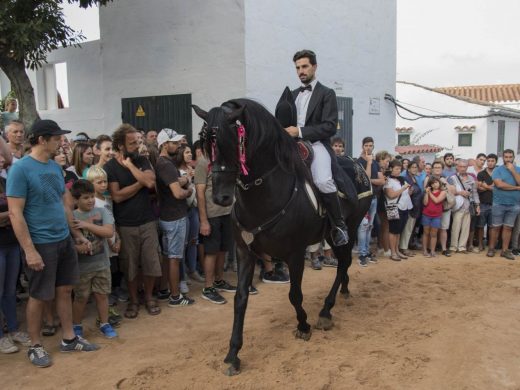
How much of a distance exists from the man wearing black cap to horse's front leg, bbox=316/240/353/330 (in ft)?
8.48

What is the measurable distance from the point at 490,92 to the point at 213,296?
86.4ft

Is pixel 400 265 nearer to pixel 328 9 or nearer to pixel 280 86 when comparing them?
pixel 280 86

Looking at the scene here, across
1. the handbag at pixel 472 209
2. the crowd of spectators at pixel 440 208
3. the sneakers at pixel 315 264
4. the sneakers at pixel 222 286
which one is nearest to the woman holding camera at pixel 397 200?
the crowd of spectators at pixel 440 208

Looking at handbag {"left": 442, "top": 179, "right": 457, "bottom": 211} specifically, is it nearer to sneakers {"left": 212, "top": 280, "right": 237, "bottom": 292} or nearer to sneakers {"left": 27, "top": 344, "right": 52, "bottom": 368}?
sneakers {"left": 212, "top": 280, "right": 237, "bottom": 292}

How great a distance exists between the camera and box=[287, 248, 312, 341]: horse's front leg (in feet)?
13.8

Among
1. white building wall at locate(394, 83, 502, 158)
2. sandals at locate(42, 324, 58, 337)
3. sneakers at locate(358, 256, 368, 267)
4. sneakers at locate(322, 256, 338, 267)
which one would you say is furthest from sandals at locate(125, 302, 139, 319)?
white building wall at locate(394, 83, 502, 158)

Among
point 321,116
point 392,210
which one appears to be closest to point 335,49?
point 392,210

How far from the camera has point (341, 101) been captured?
9.77 m

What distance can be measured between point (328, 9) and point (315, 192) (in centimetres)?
649

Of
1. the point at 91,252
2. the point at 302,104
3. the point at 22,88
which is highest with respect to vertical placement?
the point at 22,88

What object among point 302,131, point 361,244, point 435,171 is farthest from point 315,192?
point 435,171

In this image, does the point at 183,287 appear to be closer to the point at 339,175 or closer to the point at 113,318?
the point at 113,318

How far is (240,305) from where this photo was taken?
400 cm

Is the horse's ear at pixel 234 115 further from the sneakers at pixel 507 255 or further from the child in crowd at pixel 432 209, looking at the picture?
the sneakers at pixel 507 255
